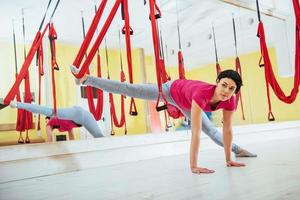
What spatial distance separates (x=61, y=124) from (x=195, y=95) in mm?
2000

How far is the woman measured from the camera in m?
2.01

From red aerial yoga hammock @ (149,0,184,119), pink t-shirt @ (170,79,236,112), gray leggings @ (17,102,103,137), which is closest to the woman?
pink t-shirt @ (170,79,236,112)

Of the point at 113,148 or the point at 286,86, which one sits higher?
the point at 286,86

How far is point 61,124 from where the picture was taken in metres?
3.53

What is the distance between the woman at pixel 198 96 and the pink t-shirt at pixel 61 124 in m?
1.30

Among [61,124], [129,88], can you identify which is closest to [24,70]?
[129,88]

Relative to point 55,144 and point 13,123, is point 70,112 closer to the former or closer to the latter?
point 13,123

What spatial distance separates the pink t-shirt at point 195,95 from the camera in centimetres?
204

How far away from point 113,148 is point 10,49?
1816 millimetres

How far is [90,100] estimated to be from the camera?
3521 mm

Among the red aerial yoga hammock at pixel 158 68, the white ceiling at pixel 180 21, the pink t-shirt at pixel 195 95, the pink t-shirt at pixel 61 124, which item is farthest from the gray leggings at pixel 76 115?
the pink t-shirt at pixel 195 95

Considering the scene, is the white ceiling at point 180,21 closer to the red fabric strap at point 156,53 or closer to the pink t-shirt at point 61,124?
the pink t-shirt at point 61,124

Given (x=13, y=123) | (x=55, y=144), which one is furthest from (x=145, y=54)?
(x=55, y=144)

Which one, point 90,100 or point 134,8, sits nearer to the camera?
point 90,100
